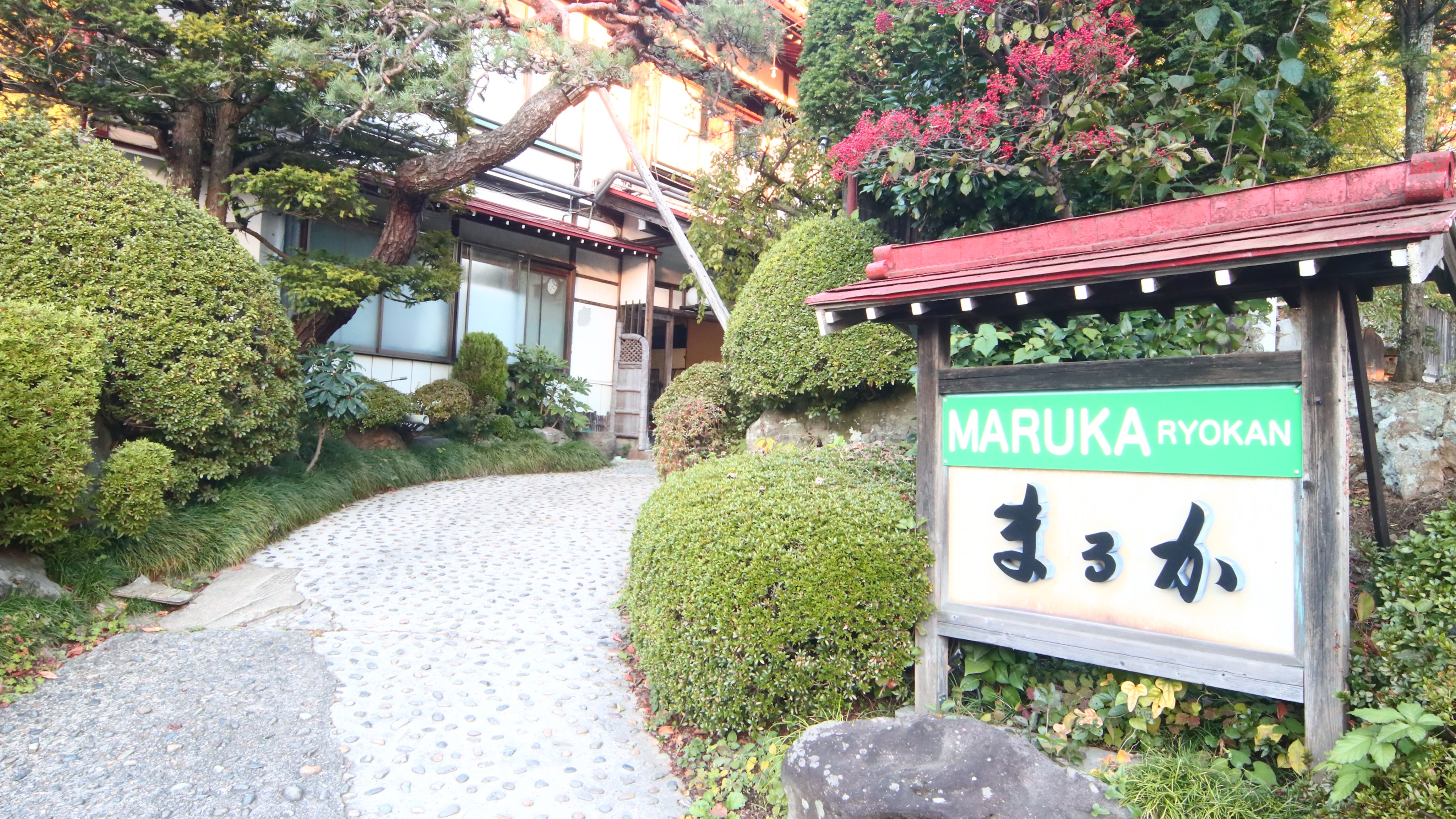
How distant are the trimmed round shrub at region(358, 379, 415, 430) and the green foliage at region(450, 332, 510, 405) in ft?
5.33

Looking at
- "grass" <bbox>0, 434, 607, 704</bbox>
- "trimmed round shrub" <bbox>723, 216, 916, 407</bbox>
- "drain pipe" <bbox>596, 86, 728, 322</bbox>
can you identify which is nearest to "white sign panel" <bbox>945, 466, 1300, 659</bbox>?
→ "trimmed round shrub" <bbox>723, 216, 916, 407</bbox>

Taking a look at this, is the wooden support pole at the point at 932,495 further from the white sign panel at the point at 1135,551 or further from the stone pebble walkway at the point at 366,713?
the stone pebble walkway at the point at 366,713

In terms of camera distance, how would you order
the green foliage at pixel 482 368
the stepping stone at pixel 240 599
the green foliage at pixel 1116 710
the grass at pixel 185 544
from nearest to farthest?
1. the green foliage at pixel 1116 710
2. the grass at pixel 185 544
3. the stepping stone at pixel 240 599
4. the green foliage at pixel 482 368

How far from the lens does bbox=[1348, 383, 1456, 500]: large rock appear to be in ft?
18.1

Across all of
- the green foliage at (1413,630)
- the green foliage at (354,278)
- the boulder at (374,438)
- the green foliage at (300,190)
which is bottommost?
the green foliage at (1413,630)

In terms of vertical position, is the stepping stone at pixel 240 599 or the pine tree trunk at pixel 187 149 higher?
the pine tree trunk at pixel 187 149

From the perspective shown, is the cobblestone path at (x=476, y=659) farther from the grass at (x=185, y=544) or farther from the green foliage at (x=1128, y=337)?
the green foliage at (x=1128, y=337)

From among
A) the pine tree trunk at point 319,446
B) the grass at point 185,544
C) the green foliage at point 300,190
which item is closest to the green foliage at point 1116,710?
the grass at point 185,544

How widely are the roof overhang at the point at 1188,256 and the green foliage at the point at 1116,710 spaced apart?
179 centimetres

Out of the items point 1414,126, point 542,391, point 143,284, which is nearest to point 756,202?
point 542,391

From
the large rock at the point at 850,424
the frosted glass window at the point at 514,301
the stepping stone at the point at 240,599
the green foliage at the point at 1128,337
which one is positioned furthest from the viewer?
the frosted glass window at the point at 514,301

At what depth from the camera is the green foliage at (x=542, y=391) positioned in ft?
41.9

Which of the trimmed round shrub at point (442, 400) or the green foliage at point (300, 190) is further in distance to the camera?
the trimmed round shrub at point (442, 400)

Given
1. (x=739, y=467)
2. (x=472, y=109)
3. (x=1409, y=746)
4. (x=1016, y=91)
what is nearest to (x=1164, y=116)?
(x=1016, y=91)
